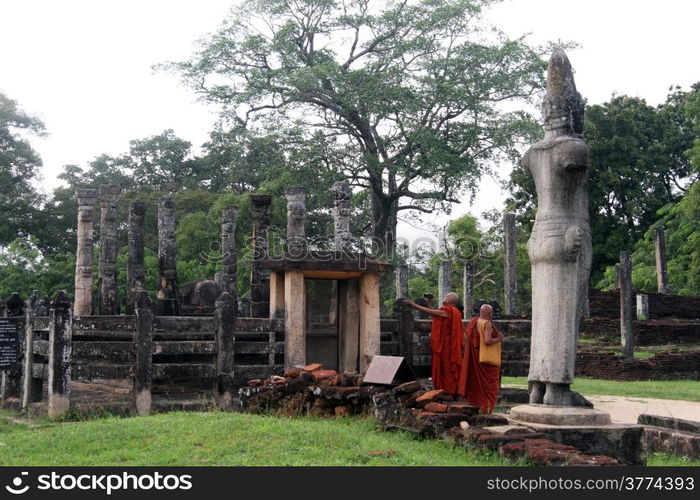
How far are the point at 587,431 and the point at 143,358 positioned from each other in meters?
6.63

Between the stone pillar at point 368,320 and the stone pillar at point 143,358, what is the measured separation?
3320mm

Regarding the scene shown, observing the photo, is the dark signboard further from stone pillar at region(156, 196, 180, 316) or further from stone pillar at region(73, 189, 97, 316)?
stone pillar at region(73, 189, 97, 316)

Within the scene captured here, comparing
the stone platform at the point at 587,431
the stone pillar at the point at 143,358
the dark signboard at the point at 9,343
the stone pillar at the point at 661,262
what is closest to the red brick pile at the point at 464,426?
the stone platform at the point at 587,431

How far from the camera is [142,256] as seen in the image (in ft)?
75.8

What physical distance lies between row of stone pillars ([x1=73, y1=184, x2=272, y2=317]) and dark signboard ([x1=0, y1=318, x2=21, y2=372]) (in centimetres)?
724

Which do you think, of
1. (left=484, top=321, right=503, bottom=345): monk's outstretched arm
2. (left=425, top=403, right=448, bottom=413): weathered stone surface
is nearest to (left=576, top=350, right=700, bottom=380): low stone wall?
(left=484, top=321, right=503, bottom=345): monk's outstretched arm

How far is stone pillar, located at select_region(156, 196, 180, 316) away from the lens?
2100cm

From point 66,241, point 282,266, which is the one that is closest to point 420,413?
point 282,266

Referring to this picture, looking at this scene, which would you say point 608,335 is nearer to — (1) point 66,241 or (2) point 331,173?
(2) point 331,173

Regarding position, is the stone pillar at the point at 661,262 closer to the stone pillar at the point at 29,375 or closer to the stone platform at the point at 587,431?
the stone pillar at the point at 29,375

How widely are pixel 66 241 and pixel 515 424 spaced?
36.2 m

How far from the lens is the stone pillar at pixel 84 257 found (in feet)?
78.7

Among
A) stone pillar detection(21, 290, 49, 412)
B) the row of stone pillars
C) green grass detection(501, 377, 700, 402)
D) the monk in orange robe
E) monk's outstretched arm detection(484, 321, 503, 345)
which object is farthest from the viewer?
the row of stone pillars

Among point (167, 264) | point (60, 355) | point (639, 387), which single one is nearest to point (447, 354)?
point (60, 355)
